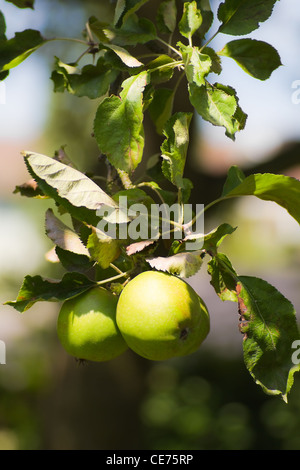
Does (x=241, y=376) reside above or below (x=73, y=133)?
below

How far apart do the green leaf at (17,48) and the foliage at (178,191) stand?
7.7 inches

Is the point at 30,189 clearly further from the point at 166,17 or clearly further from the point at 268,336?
the point at 268,336

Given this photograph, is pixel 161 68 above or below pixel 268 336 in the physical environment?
above

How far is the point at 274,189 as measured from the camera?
845 mm

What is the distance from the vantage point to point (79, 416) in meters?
2.61

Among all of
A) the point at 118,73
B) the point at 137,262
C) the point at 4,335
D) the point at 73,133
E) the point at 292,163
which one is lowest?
the point at 4,335

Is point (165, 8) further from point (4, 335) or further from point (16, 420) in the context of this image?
point (4, 335)

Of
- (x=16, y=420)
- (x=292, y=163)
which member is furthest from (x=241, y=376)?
(x=292, y=163)

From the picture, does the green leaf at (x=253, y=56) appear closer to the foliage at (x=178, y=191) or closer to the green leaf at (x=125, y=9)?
the foliage at (x=178, y=191)

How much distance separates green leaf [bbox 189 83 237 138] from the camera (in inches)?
32.4

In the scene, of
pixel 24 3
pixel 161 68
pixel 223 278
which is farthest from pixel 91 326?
pixel 24 3

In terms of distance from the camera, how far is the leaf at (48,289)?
2.83 ft

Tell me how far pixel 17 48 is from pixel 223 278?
2.03 feet
